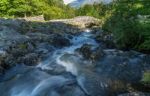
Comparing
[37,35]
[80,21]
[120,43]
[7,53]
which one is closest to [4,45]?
[7,53]

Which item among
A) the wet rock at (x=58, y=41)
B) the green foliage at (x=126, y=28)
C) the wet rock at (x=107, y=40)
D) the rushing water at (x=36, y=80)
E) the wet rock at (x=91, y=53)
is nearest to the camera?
the rushing water at (x=36, y=80)

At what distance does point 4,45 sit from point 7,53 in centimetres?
153

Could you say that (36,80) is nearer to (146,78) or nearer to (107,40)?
(146,78)

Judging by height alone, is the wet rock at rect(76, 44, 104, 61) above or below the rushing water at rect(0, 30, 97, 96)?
above

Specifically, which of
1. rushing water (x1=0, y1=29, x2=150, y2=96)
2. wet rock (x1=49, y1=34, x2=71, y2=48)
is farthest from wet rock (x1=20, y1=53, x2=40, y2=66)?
wet rock (x1=49, y1=34, x2=71, y2=48)

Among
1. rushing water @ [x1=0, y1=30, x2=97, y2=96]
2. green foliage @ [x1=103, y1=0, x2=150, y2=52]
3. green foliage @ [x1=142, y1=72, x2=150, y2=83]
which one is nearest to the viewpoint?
green foliage @ [x1=142, y1=72, x2=150, y2=83]

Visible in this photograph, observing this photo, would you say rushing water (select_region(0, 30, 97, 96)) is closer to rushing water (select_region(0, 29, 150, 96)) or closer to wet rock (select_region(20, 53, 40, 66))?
rushing water (select_region(0, 29, 150, 96))

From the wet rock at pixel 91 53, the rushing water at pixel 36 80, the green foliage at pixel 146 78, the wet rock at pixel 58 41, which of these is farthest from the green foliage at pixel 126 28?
the green foliage at pixel 146 78

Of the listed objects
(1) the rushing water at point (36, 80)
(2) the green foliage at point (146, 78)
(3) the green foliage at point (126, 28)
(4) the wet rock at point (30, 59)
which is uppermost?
(3) the green foliage at point (126, 28)

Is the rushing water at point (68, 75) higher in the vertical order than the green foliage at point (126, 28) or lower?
lower

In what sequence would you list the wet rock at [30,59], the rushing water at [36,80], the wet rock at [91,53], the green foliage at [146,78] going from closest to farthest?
the green foliage at [146,78], the rushing water at [36,80], the wet rock at [30,59], the wet rock at [91,53]

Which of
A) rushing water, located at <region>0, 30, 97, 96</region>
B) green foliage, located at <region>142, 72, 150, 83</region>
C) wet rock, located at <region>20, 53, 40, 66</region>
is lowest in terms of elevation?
rushing water, located at <region>0, 30, 97, 96</region>

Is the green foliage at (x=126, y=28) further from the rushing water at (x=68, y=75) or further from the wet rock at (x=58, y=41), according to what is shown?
the wet rock at (x=58, y=41)

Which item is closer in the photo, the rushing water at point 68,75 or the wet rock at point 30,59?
the rushing water at point 68,75
